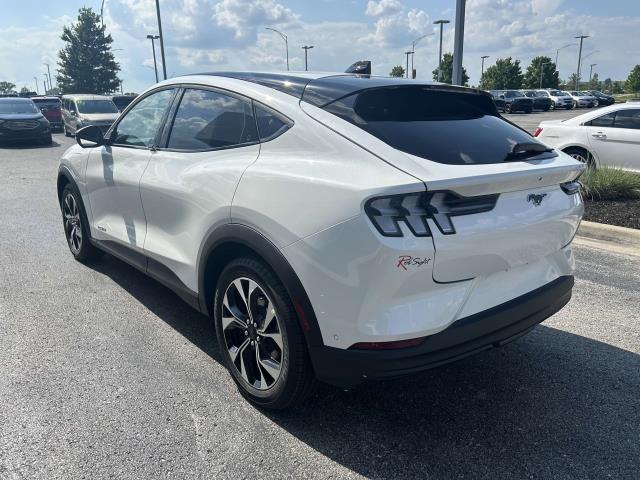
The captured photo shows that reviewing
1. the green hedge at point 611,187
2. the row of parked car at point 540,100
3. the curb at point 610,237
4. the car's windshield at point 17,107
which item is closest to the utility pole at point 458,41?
the green hedge at point 611,187

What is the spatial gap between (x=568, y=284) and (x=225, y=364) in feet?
6.74

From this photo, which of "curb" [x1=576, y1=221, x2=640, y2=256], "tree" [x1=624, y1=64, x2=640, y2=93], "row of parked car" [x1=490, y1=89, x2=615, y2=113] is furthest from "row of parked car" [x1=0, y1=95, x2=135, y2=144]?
"tree" [x1=624, y1=64, x2=640, y2=93]

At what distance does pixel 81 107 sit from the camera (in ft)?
66.2

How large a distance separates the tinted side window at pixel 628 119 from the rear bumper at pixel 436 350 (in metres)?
7.76

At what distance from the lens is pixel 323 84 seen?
2.91 m

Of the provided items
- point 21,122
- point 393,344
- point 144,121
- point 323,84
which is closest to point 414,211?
Result: point 393,344

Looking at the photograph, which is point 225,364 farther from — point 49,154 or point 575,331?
point 49,154

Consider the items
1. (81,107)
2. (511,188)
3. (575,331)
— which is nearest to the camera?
(511,188)

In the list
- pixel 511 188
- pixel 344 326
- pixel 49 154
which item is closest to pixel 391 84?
pixel 511 188

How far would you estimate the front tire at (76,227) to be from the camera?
16.5 ft

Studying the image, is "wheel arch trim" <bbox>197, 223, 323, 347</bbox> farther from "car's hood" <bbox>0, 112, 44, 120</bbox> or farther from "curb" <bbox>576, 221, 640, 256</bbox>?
"car's hood" <bbox>0, 112, 44, 120</bbox>

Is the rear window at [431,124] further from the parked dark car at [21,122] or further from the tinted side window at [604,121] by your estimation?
the parked dark car at [21,122]

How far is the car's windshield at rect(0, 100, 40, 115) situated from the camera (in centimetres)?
1902

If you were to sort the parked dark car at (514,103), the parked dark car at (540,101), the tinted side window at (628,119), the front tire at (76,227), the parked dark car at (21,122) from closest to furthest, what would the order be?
1. the front tire at (76,227)
2. the tinted side window at (628,119)
3. the parked dark car at (21,122)
4. the parked dark car at (514,103)
5. the parked dark car at (540,101)
